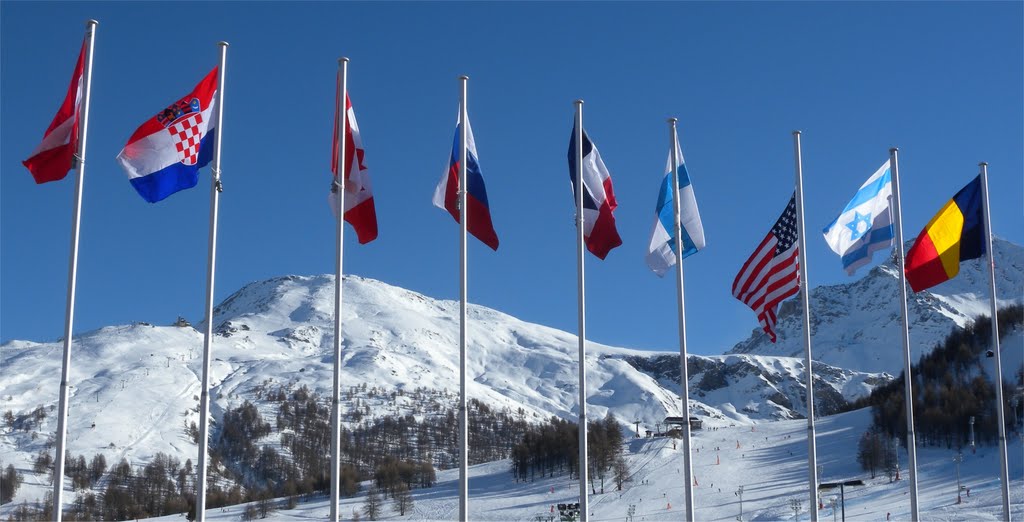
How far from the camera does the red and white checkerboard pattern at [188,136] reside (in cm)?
2859

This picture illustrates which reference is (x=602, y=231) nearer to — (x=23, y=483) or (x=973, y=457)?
(x=973, y=457)

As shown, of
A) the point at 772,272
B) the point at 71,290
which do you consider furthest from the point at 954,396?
the point at 71,290

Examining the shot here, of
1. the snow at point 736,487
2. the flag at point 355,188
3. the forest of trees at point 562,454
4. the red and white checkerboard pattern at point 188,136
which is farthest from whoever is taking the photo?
the forest of trees at point 562,454

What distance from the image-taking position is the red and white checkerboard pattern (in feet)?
93.8

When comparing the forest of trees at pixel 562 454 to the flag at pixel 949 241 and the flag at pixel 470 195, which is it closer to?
the flag at pixel 949 241

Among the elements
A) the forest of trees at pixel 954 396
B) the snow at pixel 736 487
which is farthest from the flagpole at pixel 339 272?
the forest of trees at pixel 954 396

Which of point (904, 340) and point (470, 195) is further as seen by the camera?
point (904, 340)

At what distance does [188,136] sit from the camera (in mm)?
28750

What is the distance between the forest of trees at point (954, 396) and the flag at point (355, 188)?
286 ft

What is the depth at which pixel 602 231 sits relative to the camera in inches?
1270

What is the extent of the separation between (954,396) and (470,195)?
3746 inches

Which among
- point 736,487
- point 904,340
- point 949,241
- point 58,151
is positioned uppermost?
point 58,151

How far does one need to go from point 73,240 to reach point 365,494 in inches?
3584

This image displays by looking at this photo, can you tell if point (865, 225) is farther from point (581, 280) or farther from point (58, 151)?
point (58, 151)
